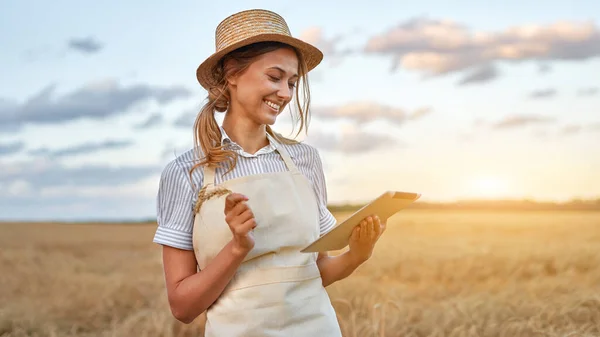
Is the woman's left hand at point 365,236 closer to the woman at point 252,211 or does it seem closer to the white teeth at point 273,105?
the woman at point 252,211

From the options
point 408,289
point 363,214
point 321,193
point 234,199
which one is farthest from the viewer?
point 408,289

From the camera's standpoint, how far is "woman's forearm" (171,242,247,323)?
6.86ft

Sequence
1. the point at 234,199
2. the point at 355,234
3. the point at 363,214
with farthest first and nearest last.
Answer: the point at 355,234, the point at 363,214, the point at 234,199

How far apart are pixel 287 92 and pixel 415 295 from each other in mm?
3364

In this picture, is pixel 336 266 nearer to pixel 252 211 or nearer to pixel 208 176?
pixel 252 211

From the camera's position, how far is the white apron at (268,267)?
2.22 meters

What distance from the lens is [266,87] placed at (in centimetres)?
230

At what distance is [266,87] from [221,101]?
0.23m

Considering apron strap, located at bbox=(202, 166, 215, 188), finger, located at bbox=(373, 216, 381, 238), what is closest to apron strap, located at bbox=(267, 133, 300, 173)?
apron strap, located at bbox=(202, 166, 215, 188)

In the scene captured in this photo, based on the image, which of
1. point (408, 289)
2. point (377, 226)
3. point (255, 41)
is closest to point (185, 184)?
point (255, 41)

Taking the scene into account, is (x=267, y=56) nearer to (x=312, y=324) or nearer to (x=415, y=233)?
(x=312, y=324)

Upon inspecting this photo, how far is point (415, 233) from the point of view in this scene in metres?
8.20

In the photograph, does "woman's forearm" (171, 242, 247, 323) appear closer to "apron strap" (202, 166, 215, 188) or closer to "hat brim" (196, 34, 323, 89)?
"apron strap" (202, 166, 215, 188)

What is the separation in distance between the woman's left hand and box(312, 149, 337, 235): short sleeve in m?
0.21
